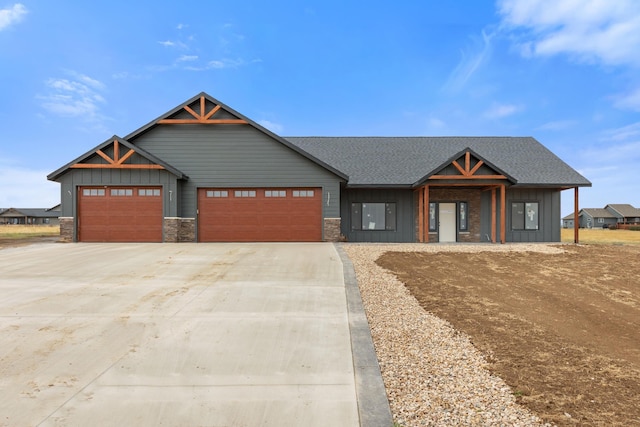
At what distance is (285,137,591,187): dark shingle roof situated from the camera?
18.6 meters

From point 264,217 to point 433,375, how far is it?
13.7m

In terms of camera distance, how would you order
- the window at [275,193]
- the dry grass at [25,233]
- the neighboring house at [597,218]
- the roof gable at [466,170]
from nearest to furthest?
the roof gable at [466,170], the window at [275,193], the dry grass at [25,233], the neighboring house at [597,218]

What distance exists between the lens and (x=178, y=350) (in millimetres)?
4480

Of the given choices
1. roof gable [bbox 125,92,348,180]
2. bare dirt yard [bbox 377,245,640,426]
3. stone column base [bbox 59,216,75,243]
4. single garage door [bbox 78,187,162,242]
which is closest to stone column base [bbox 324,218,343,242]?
roof gable [bbox 125,92,348,180]

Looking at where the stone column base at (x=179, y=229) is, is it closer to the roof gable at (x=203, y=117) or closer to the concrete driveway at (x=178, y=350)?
the roof gable at (x=203, y=117)

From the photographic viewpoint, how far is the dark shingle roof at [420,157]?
18.6m

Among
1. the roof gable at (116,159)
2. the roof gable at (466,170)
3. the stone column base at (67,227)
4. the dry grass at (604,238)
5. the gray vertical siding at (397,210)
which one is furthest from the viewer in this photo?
the dry grass at (604,238)

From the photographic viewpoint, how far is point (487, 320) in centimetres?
572

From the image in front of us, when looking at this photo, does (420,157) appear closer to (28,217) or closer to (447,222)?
(447,222)

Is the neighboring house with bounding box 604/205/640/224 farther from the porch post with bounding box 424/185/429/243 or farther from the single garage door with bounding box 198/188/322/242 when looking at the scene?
the single garage door with bounding box 198/188/322/242

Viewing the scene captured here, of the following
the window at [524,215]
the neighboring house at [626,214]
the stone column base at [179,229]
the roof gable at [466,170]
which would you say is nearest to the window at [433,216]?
the roof gable at [466,170]

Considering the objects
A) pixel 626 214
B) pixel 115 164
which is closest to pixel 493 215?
pixel 115 164

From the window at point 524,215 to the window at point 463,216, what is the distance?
2.44 metres

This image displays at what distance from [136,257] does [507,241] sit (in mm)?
16994
